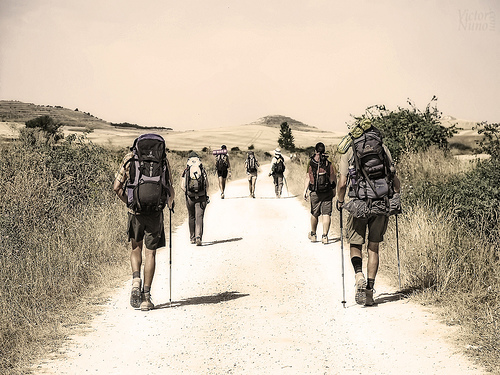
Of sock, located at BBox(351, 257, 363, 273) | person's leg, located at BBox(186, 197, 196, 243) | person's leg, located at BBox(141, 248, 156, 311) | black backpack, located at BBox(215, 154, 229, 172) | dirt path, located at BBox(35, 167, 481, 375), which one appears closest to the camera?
dirt path, located at BBox(35, 167, 481, 375)

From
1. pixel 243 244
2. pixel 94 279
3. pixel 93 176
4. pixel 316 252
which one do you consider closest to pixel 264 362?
pixel 94 279

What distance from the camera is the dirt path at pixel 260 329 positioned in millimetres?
5953

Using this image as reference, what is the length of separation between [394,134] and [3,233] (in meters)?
15.4

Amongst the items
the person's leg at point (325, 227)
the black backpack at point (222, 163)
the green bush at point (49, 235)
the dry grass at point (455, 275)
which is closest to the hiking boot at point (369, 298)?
the dry grass at point (455, 275)

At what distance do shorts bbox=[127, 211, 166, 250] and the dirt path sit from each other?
93 cm

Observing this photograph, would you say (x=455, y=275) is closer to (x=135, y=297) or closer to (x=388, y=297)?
(x=388, y=297)

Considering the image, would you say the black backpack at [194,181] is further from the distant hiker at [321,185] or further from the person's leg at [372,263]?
the person's leg at [372,263]

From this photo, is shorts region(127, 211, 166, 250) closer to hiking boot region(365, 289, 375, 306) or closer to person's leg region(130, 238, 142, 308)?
person's leg region(130, 238, 142, 308)

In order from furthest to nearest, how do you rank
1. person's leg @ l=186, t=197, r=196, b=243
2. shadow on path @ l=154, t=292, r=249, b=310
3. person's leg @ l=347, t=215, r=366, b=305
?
person's leg @ l=186, t=197, r=196, b=243, shadow on path @ l=154, t=292, r=249, b=310, person's leg @ l=347, t=215, r=366, b=305

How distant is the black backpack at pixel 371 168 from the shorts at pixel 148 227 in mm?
2608

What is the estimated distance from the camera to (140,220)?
26.4ft

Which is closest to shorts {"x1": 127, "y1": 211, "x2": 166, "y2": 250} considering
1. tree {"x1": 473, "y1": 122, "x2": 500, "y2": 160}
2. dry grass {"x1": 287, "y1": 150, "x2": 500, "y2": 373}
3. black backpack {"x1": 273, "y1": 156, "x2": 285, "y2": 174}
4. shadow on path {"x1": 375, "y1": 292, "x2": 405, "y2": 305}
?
shadow on path {"x1": 375, "y1": 292, "x2": 405, "y2": 305}

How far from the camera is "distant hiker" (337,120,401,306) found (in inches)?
305

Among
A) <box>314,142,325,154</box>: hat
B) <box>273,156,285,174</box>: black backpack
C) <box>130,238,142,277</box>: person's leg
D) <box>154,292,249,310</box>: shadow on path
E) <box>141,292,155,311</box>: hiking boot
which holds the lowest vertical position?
<box>154,292,249,310</box>: shadow on path
